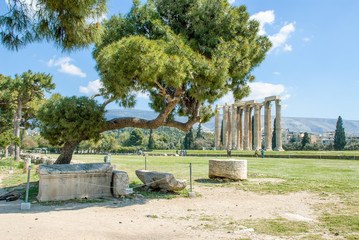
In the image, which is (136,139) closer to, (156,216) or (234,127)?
(234,127)

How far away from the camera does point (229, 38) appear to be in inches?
449

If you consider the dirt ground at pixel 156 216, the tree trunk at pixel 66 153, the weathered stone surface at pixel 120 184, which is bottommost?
the dirt ground at pixel 156 216

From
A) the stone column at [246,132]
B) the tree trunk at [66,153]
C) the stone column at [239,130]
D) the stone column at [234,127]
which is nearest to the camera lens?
the tree trunk at [66,153]

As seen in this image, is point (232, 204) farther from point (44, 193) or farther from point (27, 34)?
point (27, 34)

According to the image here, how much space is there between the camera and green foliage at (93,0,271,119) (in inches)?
349

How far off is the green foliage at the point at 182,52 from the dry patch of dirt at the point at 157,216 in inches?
150

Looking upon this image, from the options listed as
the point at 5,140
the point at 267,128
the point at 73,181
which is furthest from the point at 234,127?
the point at 73,181

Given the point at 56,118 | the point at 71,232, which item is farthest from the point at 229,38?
the point at 71,232

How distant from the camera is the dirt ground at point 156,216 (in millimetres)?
5254

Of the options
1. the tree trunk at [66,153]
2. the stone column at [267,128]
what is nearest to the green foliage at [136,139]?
the stone column at [267,128]

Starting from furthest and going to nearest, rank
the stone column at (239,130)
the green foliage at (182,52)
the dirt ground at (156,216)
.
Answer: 1. the stone column at (239,130)
2. the green foliage at (182,52)
3. the dirt ground at (156,216)

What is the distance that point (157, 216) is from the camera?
6930 millimetres

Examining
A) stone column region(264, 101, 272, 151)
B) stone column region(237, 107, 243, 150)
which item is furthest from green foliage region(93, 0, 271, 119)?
stone column region(237, 107, 243, 150)

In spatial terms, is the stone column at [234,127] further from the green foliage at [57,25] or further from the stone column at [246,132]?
the green foliage at [57,25]
